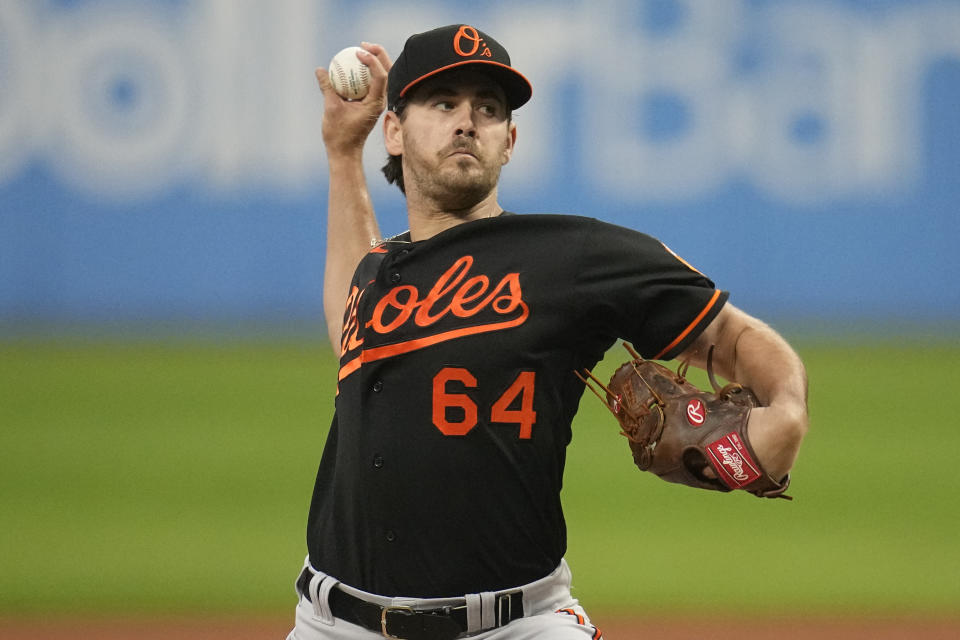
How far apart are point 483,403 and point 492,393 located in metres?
0.03

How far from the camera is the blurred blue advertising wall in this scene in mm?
11961

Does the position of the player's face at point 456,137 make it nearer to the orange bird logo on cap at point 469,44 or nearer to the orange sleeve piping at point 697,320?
the orange bird logo on cap at point 469,44

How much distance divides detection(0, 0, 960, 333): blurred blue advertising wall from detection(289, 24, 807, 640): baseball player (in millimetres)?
9362

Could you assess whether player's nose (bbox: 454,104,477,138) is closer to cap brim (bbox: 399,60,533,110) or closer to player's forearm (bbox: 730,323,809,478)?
cap brim (bbox: 399,60,533,110)

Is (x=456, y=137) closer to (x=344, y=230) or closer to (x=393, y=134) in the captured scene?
(x=393, y=134)

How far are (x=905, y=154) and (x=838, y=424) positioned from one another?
373cm

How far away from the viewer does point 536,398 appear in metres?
2.68

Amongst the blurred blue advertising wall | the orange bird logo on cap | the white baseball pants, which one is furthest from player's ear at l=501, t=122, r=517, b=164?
the blurred blue advertising wall

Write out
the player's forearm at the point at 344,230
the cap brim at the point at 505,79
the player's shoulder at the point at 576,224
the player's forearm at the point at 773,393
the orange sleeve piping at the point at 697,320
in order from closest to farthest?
the player's forearm at the point at 773,393 → the orange sleeve piping at the point at 697,320 → the player's shoulder at the point at 576,224 → the cap brim at the point at 505,79 → the player's forearm at the point at 344,230

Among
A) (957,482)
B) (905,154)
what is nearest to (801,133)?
(905,154)

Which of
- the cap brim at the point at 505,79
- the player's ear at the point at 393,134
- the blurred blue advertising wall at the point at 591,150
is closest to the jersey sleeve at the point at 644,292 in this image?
the cap brim at the point at 505,79

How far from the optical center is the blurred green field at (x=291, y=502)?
20.5ft

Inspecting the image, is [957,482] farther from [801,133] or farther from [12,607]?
[12,607]

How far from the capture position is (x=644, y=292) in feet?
8.59
